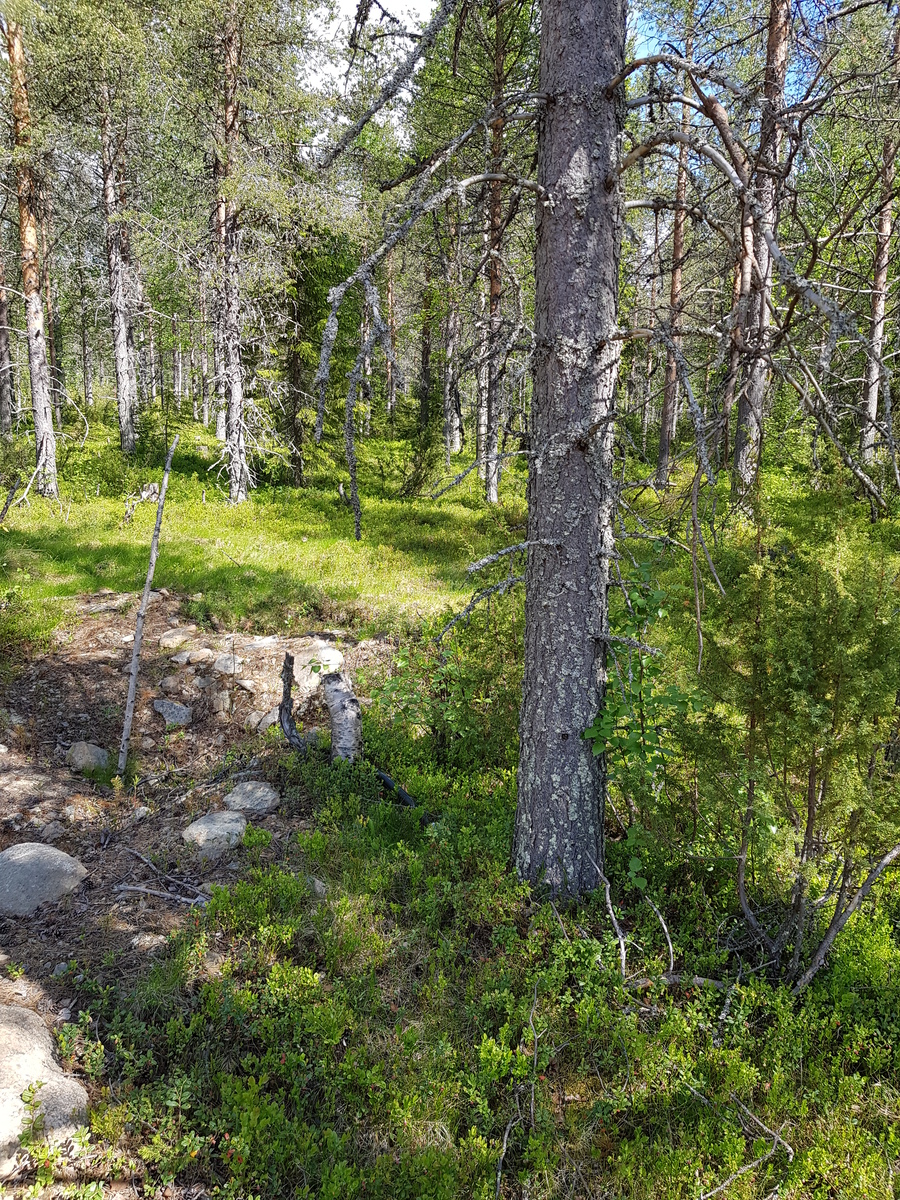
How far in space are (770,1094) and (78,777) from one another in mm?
5515

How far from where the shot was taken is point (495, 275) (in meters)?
6.27

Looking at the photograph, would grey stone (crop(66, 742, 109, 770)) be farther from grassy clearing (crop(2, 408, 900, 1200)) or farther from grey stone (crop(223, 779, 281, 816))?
grassy clearing (crop(2, 408, 900, 1200))

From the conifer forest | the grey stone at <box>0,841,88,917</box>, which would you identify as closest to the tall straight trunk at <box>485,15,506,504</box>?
the conifer forest

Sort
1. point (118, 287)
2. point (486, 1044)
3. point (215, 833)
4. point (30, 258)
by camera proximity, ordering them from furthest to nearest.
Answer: point (118, 287) < point (30, 258) < point (215, 833) < point (486, 1044)

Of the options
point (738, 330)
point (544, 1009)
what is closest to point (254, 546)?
point (544, 1009)

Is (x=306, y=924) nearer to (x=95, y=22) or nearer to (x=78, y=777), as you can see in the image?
(x=78, y=777)

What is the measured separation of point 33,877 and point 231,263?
13212 mm

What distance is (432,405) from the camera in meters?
32.2

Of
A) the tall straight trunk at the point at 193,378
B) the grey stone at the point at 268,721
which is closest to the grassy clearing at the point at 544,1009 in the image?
the grey stone at the point at 268,721

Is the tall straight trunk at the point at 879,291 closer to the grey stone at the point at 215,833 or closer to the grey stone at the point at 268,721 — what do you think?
the grey stone at the point at 215,833

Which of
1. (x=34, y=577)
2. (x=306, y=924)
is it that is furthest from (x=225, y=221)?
(x=306, y=924)

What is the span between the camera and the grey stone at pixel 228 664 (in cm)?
733

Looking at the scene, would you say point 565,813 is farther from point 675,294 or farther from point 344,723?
point 675,294

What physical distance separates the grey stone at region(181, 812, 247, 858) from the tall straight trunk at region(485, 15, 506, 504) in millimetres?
3282
